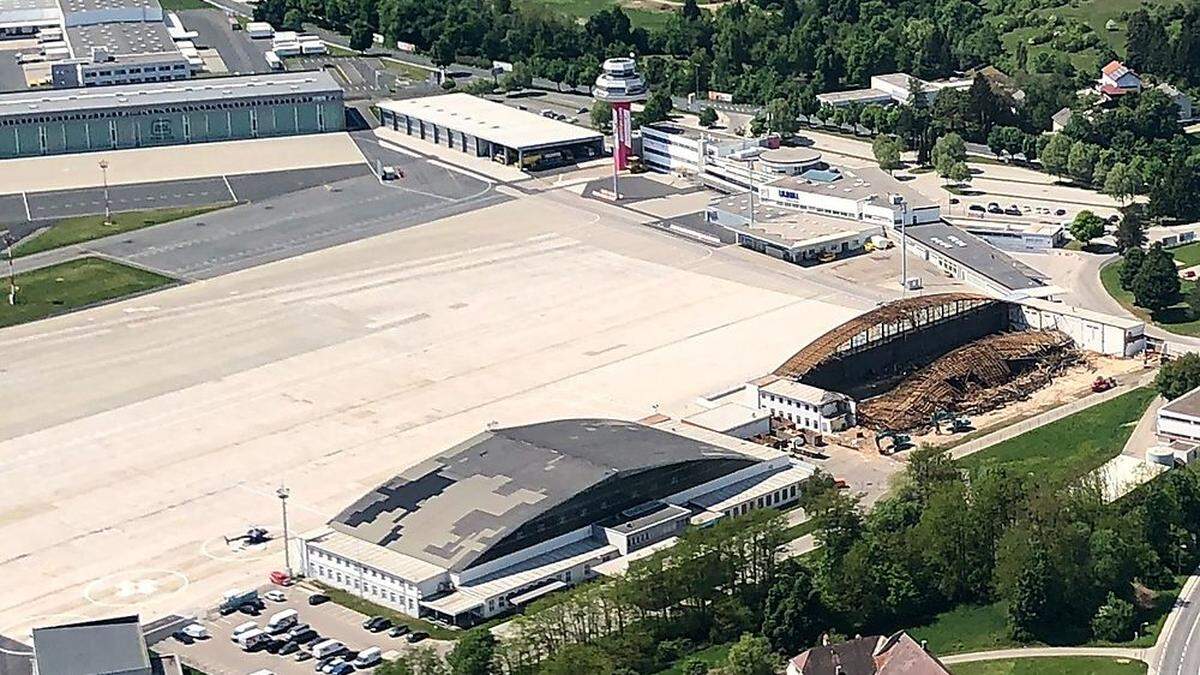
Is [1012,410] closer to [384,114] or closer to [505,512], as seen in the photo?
[505,512]

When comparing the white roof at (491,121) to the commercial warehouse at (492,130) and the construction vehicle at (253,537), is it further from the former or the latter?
the construction vehicle at (253,537)

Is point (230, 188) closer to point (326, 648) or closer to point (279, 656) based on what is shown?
point (279, 656)

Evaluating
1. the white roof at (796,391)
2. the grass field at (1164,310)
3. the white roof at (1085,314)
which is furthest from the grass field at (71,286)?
the grass field at (1164,310)

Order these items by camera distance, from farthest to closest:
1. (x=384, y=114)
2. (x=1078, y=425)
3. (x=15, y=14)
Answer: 1. (x=15, y=14)
2. (x=384, y=114)
3. (x=1078, y=425)

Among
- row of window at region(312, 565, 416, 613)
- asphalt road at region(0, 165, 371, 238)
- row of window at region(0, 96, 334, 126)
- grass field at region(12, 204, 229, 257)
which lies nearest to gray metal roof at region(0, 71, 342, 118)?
row of window at region(0, 96, 334, 126)

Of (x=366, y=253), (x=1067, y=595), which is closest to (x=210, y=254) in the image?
(x=366, y=253)

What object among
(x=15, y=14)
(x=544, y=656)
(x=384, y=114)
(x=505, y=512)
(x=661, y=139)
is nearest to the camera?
(x=544, y=656)

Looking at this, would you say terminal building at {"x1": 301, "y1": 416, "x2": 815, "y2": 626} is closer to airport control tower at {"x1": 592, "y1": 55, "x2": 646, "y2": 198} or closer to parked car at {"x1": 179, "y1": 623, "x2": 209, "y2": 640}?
parked car at {"x1": 179, "y1": 623, "x2": 209, "y2": 640}
